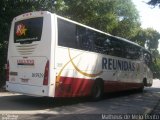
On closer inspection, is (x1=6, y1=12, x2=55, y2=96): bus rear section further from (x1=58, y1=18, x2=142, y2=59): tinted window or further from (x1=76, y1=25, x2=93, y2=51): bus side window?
(x1=76, y1=25, x2=93, y2=51): bus side window

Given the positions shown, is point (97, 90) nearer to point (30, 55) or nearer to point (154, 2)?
point (30, 55)

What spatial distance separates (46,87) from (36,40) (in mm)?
1843

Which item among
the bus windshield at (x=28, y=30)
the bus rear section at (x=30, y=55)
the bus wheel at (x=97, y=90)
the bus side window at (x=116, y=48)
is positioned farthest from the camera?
the bus side window at (x=116, y=48)

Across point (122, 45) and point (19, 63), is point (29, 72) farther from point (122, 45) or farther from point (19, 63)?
point (122, 45)

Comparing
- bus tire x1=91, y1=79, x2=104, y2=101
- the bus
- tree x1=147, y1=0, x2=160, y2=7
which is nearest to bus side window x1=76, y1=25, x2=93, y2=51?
the bus

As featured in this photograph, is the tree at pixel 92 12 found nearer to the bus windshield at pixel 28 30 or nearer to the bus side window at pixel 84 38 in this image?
the bus side window at pixel 84 38

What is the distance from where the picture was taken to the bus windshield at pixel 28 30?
12.1 meters

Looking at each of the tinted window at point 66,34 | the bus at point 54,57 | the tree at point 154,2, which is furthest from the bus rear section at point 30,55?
the tree at point 154,2

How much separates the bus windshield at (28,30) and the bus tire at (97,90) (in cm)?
416

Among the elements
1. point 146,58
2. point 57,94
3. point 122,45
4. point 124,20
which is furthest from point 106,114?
point 124,20

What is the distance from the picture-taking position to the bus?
11688 millimetres

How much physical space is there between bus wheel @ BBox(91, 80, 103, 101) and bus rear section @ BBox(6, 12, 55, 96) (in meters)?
3.78

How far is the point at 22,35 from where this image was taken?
12.7m

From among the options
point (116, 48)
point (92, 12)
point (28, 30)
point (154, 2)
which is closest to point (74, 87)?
point (28, 30)
